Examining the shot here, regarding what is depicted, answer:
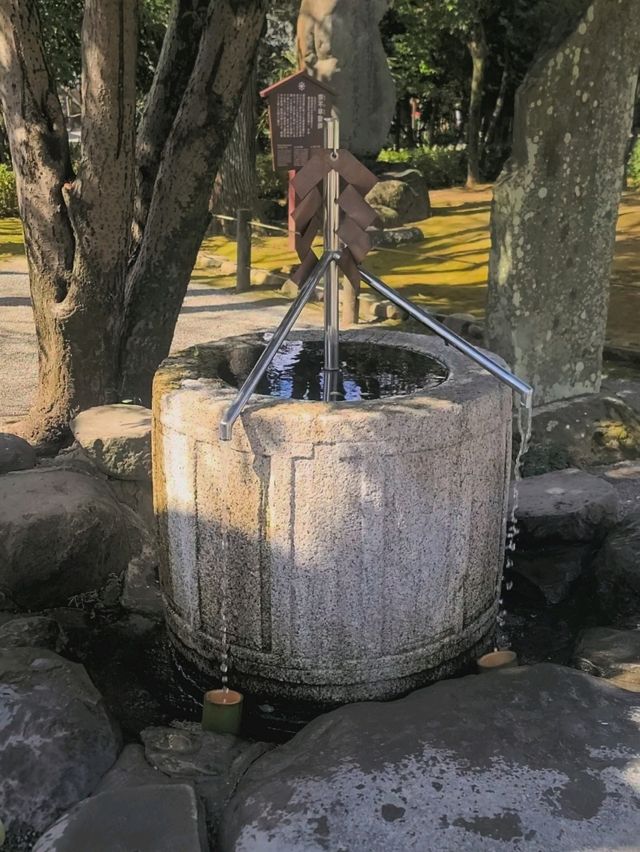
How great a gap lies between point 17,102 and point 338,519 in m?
3.38

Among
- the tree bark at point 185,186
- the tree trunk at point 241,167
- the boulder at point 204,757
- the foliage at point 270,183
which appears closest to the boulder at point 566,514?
the boulder at point 204,757

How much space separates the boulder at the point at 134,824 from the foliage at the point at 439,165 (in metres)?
18.9

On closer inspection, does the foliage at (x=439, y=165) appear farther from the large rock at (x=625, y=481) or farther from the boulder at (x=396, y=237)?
the large rock at (x=625, y=481)

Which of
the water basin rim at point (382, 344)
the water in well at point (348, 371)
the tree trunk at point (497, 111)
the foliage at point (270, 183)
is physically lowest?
the water in well at point (348, 371)

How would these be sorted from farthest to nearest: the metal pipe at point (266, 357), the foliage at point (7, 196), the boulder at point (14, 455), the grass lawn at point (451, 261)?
the foliage at point (7, 196), the grass lawn at point (451, 261), the boulder at point (14, 455), the metal pipe at point (266, 357)

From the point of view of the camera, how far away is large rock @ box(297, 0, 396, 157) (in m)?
13.7

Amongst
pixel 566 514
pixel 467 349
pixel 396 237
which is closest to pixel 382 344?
pixel 467 349

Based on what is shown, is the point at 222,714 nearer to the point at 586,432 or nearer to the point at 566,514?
the point at 566,514

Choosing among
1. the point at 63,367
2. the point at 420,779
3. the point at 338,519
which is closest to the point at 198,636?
the point at 338,519

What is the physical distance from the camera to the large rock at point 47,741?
254cm

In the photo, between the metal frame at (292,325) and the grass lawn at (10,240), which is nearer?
the metal frame at (292,325)

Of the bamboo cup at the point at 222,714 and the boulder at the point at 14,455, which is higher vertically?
the boulder at the point at 14,455

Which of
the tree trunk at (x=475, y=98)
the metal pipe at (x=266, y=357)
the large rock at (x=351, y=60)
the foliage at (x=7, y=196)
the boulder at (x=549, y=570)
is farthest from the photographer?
the tree trunk at (x=475, y=98)

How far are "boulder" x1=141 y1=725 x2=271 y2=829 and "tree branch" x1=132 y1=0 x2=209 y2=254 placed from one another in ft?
10.9
